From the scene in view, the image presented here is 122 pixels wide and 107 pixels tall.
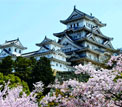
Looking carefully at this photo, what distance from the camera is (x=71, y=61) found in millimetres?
33469

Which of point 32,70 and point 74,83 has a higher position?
point 32,70

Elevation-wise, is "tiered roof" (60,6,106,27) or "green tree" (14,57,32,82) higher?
"tiered roof" (60,6,106,27)

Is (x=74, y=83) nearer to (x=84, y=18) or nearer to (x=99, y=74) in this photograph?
(x=99, y=74)

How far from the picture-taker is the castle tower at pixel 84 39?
33938 millimetres

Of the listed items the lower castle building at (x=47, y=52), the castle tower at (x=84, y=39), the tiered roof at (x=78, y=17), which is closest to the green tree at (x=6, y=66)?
the lower castle building at (x=47, y=52)

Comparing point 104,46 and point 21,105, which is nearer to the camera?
point 21,105

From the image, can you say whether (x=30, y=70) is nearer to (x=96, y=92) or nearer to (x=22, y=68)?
(x=22, y=68)

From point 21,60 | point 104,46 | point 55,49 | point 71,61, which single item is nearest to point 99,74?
point 21,60

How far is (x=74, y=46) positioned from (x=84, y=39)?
2007 mm

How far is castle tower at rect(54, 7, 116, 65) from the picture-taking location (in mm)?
33938

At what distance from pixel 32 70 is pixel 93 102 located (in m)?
17.2

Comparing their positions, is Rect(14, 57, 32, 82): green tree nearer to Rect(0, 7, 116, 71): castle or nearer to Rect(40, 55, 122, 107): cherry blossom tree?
Rect(0, 7, 116, 71): castle

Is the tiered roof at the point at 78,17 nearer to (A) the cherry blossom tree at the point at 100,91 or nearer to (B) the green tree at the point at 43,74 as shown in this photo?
(B) the green tree at the point at 43,74

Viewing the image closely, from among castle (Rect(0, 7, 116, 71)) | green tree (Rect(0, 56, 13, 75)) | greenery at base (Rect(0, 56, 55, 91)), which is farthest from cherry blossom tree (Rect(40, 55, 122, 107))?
castle (Rect(0, 7, 116, 71))
